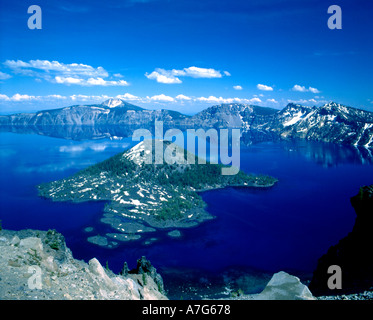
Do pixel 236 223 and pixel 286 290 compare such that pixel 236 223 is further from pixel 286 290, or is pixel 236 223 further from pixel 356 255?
pixel 286 290

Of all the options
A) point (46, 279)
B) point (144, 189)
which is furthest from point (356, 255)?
point (144, 189)

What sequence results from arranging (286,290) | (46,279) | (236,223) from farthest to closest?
(236,223)
(286,290)
(46,279)

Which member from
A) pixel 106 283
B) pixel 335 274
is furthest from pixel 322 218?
pixel 106 283

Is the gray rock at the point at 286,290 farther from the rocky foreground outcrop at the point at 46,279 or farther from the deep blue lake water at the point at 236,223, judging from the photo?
the deep blue lake water at the point at 236,223

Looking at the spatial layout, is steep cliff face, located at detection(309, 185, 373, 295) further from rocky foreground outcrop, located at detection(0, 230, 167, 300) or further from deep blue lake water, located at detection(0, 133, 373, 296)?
rocky foreground outcrop, located at detection(0, 230, 167, 300)

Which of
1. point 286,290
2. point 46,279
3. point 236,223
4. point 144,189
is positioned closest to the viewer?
point 46,279
